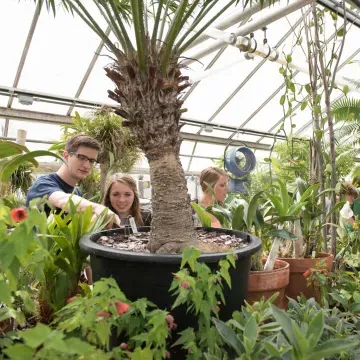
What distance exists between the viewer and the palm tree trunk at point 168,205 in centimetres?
92

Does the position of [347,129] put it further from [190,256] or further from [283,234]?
[190,256]

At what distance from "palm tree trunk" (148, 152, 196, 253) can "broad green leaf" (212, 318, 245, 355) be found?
9.2 inches

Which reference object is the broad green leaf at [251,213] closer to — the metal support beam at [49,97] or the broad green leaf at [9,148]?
the broad green leaf at [9,148]

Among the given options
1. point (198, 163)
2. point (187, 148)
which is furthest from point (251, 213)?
point (198, 163)

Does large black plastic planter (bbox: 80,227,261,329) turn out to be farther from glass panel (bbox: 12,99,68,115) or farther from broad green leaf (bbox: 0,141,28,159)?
glass panel (bbox: 12,99,68,115)

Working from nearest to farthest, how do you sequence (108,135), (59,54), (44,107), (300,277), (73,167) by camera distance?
(300,277)
(73,167)
(108,135)
(59,54)
(44,107)

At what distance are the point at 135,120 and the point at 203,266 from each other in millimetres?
451

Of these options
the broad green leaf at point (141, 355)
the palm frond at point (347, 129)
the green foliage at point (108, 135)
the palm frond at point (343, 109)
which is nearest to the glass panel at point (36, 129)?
the green foliage at point (108, 135)

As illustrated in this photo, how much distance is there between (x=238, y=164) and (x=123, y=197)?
2.27 m

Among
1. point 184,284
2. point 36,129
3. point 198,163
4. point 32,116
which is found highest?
Answer: point 32,116

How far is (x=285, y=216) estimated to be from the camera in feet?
4.08

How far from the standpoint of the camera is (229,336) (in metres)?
0.73

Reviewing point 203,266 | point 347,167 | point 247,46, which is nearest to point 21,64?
point 247,46

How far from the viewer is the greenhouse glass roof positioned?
4.91 m
